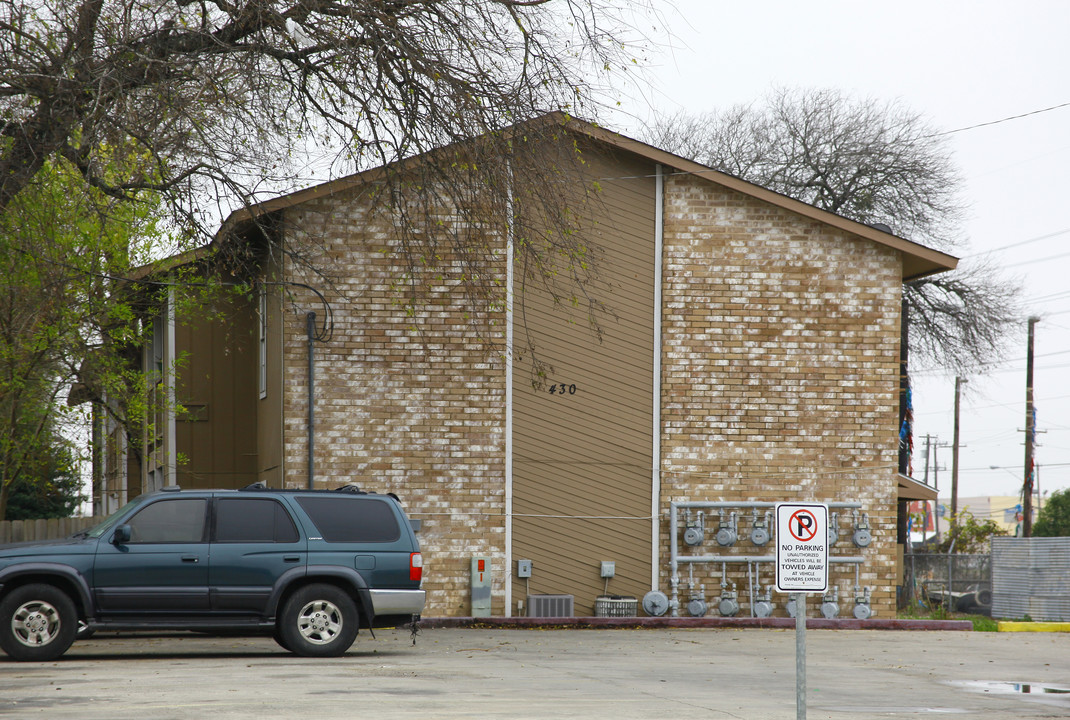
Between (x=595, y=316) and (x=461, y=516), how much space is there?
12.3 ft

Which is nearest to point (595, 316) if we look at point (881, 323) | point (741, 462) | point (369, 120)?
point (741, 462)

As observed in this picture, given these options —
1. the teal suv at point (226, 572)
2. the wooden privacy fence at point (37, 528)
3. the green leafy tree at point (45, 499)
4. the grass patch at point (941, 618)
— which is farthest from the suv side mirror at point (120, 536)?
the green leafy tree at point (45, 499)

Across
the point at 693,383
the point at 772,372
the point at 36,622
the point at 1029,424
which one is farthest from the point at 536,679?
the point at 1029,424

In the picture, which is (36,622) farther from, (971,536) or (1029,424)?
(971,536)

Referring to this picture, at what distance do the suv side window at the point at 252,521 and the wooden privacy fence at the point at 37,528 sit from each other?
11.8m

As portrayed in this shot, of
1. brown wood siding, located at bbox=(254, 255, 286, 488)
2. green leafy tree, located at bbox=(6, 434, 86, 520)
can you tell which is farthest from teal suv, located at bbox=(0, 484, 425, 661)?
green leafy tree, located at bbox=(6, 434, 86, 520)

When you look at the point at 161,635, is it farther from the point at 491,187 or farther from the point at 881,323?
the point at 881,323

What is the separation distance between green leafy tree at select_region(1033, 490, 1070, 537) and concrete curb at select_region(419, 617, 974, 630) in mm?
33811

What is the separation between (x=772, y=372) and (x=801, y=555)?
1273 centimetres

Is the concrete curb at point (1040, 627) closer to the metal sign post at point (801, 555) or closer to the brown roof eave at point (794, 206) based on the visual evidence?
the brown roof eave at point (794, 206)

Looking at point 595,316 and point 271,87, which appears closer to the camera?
point 271,87

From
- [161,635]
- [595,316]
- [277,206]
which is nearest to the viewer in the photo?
[161,635]

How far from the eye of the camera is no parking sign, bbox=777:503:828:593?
7.66m

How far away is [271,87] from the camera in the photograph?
45.8 ft
